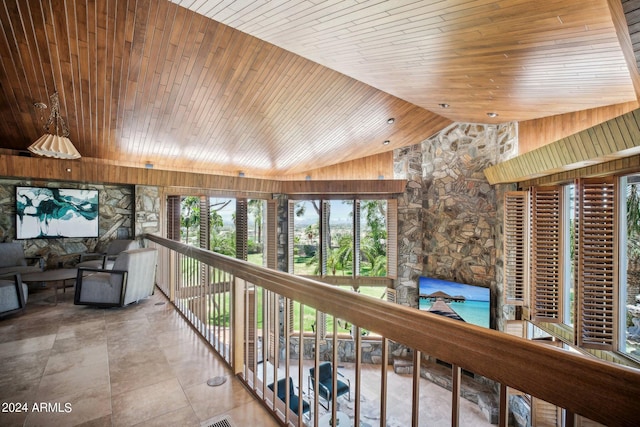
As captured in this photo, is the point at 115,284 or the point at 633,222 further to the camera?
the point at 115,284

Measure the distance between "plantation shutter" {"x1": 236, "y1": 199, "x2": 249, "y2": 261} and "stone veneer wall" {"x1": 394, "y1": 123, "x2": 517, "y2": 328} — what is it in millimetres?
4202

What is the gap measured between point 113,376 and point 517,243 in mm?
6269

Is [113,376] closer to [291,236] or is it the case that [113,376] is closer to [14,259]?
[14,259]

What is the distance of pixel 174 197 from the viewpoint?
22.0ft

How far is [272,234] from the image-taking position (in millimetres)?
8430

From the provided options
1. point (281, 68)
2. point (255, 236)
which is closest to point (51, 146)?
point (281, 68)

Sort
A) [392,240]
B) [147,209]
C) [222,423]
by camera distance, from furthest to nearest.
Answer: [392,240] < [147,209] < [222,423]

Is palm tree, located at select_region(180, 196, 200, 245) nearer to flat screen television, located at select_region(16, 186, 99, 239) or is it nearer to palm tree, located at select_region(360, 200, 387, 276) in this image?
flat screen television, located at select_region(16, 186, 99, 239)

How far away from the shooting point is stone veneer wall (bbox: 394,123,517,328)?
624 cm

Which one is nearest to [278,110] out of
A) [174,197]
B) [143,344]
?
[174,197]

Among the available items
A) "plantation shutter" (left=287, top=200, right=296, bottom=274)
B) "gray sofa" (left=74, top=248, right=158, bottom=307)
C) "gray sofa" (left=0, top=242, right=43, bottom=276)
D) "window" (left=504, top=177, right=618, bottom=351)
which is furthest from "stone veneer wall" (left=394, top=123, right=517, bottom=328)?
"gray sofa" (left=0, top=242, right=43, bottom=276)

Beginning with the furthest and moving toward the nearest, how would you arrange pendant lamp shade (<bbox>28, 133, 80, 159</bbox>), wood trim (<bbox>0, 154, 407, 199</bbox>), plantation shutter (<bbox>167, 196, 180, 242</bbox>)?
plantation shutter (<bbox>167, 196, 180, 242</bbox>) → wood trim (<bbox>0, 154, 407, 199</bbox>) → pendant lamp shade (<bbox>28, 133, 80, 159</bbox>)

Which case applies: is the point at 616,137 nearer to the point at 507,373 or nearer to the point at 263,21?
the point at 507,373

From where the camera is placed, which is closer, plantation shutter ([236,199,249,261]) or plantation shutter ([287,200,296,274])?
plantation shutter ([236,199,249,261])
